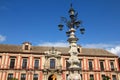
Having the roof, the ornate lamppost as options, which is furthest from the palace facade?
the ornate lamppost

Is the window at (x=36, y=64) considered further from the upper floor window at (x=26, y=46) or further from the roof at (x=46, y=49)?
the upper floor window at (x=26, y=46)

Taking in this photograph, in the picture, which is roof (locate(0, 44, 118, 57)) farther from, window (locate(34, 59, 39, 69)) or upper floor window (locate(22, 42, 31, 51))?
window (locate(34, 59, 39, 69))

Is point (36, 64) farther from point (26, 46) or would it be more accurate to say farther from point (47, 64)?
point (26, 46)

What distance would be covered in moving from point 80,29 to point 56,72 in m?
18.3

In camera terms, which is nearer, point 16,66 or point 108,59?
point 16,66

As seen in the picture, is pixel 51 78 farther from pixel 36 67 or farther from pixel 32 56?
pixel 32 56

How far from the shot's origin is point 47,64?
29.3m

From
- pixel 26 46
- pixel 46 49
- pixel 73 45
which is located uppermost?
pixel 26 46

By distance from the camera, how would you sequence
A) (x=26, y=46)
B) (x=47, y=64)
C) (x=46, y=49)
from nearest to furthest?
1. (x=47, y=64)
2. (x=26, y=46)
3. (x=46, y=49)

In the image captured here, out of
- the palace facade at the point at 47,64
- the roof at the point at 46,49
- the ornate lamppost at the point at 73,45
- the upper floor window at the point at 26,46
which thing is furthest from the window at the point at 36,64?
the ornate lamppost at the point at 73,45

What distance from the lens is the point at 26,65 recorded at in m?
28.9

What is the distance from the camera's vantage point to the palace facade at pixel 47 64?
92.2 ft

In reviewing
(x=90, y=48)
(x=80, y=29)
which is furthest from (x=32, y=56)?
(x=80, y=29)

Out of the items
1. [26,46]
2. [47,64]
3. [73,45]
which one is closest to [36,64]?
[47,64]
